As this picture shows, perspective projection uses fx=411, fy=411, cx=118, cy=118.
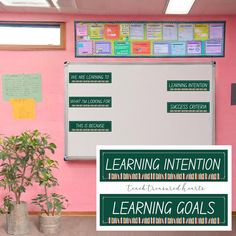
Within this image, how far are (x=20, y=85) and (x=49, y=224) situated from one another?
57.1 inches

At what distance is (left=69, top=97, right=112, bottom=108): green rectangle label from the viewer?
4.21 m

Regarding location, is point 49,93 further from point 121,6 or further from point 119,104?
point 121,6

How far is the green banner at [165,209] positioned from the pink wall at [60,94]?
9.66 feet

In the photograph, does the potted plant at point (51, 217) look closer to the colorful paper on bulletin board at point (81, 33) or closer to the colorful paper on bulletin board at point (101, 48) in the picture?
the colorful paper on bulletin board at point (101, 48)

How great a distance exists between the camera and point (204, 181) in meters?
1.38

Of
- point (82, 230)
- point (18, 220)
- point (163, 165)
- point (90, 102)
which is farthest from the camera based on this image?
point (90, 102)

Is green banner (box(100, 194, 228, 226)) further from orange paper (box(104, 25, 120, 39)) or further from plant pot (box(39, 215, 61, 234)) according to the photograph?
orange paper (box(104, 25, 120, 39))

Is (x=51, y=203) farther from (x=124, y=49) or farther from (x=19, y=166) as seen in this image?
(x=124, y=49)

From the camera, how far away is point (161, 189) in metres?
1.38

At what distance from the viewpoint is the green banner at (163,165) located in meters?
1.35

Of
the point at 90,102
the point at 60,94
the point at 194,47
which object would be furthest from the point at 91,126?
the point at 194,47

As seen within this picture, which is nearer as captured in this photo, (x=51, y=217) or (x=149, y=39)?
(x=51, y=217)

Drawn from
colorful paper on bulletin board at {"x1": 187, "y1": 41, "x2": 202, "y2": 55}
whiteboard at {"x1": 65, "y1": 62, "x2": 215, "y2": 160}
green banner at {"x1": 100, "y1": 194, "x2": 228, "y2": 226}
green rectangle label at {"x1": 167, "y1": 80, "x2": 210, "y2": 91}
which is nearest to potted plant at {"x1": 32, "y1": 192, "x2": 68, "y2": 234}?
whiteboard at {"x1": 65, "y1": 62, "x2": 215, "y2": 160}

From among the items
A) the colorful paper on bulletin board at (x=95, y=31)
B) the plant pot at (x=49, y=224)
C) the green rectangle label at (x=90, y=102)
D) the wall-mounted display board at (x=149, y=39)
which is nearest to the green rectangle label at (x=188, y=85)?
the wall-mounted display board at (x=149, y=39)
